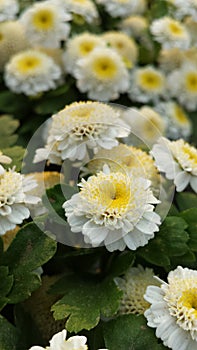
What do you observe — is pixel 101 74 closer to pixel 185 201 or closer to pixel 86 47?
pixel 86 47

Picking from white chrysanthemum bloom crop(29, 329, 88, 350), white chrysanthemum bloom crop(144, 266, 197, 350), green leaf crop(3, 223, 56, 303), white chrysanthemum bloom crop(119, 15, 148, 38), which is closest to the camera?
white chrysanthemum bloom crop(29, 329, 88, 350)

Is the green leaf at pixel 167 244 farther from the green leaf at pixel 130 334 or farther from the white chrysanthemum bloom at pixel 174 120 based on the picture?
the white chrysanthemum bloom at pixel 174 120

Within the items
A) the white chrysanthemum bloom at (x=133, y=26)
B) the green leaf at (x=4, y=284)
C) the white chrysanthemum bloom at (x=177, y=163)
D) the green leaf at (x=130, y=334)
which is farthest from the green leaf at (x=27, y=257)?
the white chrysanthemum bloom at (x=133, y=26)

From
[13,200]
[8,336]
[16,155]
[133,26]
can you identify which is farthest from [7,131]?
[133,26]

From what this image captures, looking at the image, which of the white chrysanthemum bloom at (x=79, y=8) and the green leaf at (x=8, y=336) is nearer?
the green leaf at (x=8, y=336)

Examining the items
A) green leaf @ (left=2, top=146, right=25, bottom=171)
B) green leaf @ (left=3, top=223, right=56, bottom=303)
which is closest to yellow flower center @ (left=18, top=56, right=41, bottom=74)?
green leaf @ (left=2, top=146, right=25, bottom=171)

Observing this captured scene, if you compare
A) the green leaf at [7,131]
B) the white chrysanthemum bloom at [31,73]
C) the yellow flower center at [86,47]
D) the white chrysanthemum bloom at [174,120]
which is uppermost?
the green leaf at [7,131]

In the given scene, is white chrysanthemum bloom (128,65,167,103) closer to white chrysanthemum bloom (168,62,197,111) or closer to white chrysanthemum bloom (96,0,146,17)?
white chrysanthemum bloom (168,62,197,111)

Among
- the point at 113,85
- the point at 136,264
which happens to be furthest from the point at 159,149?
A: the point at 113,85
